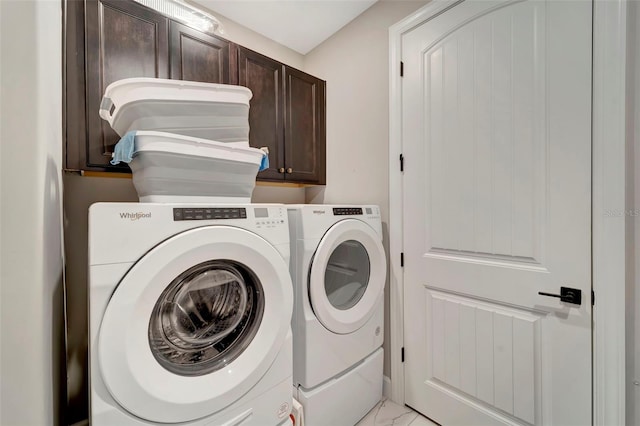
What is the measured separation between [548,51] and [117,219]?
1723 millimetres

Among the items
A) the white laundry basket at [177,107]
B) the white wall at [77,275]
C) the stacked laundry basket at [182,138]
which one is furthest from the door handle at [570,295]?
the white wall at [77,275]

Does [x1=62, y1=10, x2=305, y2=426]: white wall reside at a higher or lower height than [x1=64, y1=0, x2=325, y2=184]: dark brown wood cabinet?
lower

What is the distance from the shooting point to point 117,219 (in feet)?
2.51

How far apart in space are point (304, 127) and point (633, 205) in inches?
69.0

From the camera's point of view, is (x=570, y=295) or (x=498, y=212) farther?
(x=498, y=212)

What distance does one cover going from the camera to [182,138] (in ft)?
3.24

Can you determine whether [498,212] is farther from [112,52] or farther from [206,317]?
[112,52]

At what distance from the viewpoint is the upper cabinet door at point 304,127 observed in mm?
1924

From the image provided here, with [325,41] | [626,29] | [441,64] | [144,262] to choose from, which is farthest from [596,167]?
[325,41]

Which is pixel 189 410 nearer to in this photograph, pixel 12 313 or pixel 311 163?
pixel 12 313

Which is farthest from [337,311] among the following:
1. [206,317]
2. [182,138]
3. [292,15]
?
[292,15]

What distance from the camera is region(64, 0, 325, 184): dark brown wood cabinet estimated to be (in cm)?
116

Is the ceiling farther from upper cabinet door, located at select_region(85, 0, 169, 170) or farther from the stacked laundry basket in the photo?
the stacked laundry basket

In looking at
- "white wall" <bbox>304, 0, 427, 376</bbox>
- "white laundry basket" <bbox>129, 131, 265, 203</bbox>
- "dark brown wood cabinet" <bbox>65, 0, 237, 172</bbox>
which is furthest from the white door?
"dark brown wood cabinet" <bbox>65, 0, 237, 172</bbox>
